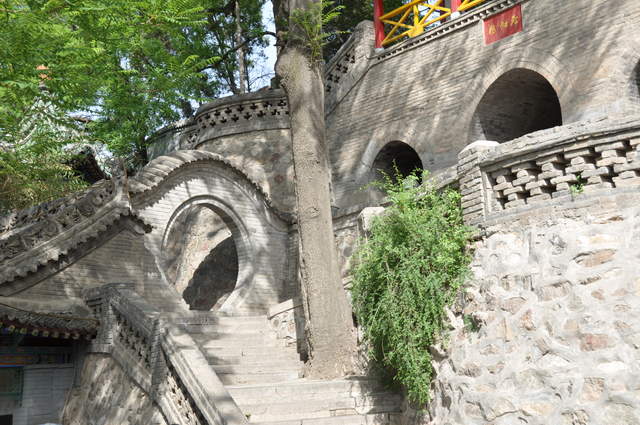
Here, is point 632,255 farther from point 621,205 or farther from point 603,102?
point 603,102

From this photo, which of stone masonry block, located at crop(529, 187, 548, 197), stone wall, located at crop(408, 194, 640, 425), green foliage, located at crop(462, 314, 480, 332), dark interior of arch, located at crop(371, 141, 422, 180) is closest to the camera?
stone wall, located at crop(408, 194, 640, 425)

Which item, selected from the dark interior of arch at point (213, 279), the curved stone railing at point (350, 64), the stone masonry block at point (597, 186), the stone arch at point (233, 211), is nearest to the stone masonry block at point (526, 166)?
the stone masonry block at point (597, 186)

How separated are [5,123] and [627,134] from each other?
8188 mm

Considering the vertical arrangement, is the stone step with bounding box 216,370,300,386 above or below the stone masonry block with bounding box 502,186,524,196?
below

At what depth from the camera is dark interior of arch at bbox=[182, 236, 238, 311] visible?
15.8m

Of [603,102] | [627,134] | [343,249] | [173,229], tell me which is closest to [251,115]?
[173,229]

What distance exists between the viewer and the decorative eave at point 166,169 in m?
11.4

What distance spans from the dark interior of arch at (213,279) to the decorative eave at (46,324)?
679 centimetres

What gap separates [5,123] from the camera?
30.9 feet

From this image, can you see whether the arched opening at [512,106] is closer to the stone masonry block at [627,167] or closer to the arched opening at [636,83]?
the arched opening at [636,83]

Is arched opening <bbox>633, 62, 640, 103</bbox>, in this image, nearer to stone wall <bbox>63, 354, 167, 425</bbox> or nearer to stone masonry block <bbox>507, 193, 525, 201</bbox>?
stone masonry block <bbox>507, 193, 525, 201</bbox>

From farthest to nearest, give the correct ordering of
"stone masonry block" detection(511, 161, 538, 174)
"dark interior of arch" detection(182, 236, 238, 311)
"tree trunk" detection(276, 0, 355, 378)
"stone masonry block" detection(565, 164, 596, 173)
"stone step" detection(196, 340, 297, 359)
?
"dark interior of arch" detection(182, 236, 238, 311) → "stone step" detection(196, 340, 297, 359) → "tree trunk" detection(276, 0, 355, 378) → "stone masonry block" detection(511, 161, 538, 174) → "stone masonry block" detection(565, 164, 596, 173)

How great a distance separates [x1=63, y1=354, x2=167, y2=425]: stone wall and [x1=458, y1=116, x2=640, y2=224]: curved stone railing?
4.60 metres

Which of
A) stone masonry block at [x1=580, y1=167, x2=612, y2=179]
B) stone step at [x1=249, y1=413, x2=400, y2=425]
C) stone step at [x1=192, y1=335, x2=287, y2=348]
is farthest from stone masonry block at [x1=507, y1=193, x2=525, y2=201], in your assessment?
stone step at [x1=192, y1=335, x2=287, y2=348]
